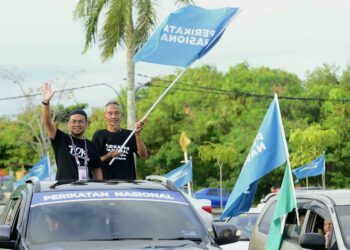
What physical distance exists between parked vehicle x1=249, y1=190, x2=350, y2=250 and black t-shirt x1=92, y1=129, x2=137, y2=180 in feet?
4.85

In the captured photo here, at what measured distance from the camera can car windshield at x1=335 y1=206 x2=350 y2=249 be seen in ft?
23.3

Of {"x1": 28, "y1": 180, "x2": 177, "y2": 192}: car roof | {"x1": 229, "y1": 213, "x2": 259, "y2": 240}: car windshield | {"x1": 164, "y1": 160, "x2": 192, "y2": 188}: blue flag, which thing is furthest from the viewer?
{"x1": 164, "y1": 160, "x2": 192, "y2": 188}: blue flag

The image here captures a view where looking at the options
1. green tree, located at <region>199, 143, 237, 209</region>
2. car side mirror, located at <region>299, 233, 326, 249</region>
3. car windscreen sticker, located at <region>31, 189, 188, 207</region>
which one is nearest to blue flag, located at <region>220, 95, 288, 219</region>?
car side mirror, located at <region>299, 233, 326, 249</region>

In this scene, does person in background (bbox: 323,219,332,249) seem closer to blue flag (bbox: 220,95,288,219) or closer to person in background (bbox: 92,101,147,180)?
blue flag (bbox: 220,95,288,219)

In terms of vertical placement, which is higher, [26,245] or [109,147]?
[109,147]

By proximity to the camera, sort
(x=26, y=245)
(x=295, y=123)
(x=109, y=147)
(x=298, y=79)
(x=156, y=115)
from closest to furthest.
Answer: (x=26, y=245)
(x=109, y=147)
(x=295, y=123)
(x=156, y=115)
(x=298, y=79)

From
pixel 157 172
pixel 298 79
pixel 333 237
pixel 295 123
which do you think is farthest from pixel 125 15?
pixel 298 79

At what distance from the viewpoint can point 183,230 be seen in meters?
6.51

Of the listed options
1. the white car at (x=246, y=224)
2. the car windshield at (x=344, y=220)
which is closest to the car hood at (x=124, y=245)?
the car windshield at (x=344, y=220)

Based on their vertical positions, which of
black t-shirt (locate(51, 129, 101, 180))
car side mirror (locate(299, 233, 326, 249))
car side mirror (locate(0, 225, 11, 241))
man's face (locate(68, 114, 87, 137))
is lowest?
car side mirror (locate(299, 233, 326, 249))

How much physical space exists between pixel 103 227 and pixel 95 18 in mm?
22181

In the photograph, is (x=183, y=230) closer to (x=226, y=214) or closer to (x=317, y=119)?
(x=226, y=214)

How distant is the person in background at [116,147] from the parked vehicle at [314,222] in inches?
57.8

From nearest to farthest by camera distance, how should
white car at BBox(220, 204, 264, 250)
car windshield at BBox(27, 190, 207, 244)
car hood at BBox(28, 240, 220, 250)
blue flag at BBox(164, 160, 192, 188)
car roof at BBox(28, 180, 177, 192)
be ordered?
car hood at BBox(28, 240, 220, 250)
car windshield at BBox(27, 190, 207, 244)
car roof at BBox(28, 180, 177, 192)
white car at BBox(220, 204, 264, 250)
blue flag at BBox(164, 160, 192, 188)
